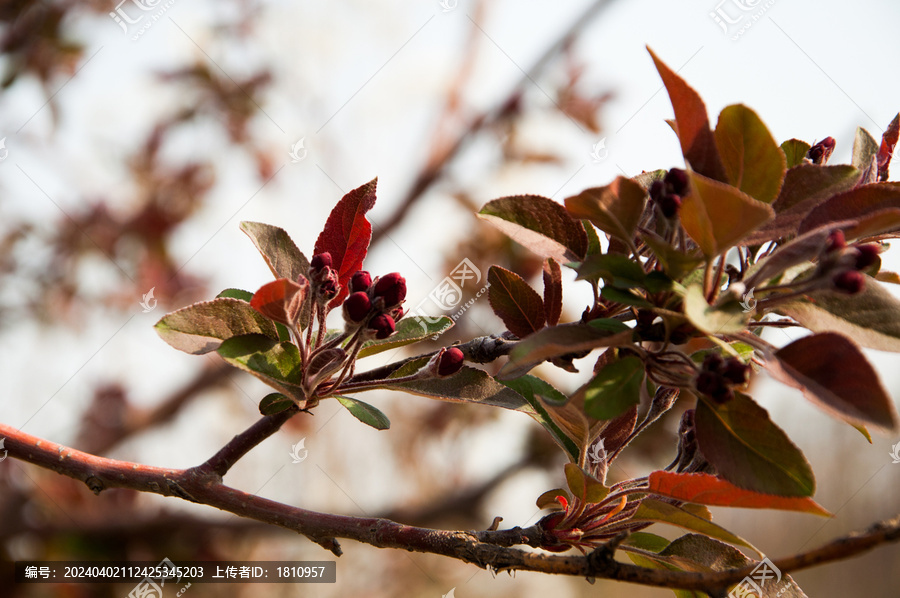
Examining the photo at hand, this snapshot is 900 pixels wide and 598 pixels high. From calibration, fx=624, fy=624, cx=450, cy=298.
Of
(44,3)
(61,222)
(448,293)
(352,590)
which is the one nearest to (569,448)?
(448,293)

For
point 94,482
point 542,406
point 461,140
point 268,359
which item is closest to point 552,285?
point 542,406

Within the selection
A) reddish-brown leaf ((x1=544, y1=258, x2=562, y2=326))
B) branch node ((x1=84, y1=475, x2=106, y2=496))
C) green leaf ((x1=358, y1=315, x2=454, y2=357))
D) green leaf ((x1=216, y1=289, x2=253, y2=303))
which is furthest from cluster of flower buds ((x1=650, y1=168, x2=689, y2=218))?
branch node ((x1=84, y1=475, x2=106, y2=496))

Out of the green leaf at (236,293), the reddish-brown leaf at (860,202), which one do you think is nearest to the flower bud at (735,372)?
the reddish-brown leaf at (860,202)

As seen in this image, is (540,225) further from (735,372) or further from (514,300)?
(735,372)

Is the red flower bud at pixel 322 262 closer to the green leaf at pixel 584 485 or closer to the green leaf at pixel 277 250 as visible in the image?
the green leaf at pixel 277 250

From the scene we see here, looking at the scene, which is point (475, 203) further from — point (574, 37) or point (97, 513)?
point (97, 513)

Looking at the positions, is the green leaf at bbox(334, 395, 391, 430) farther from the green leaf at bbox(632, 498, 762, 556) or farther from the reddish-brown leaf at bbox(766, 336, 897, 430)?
the reddish-brown leaf at bbox(766, 336, 897, 430)
